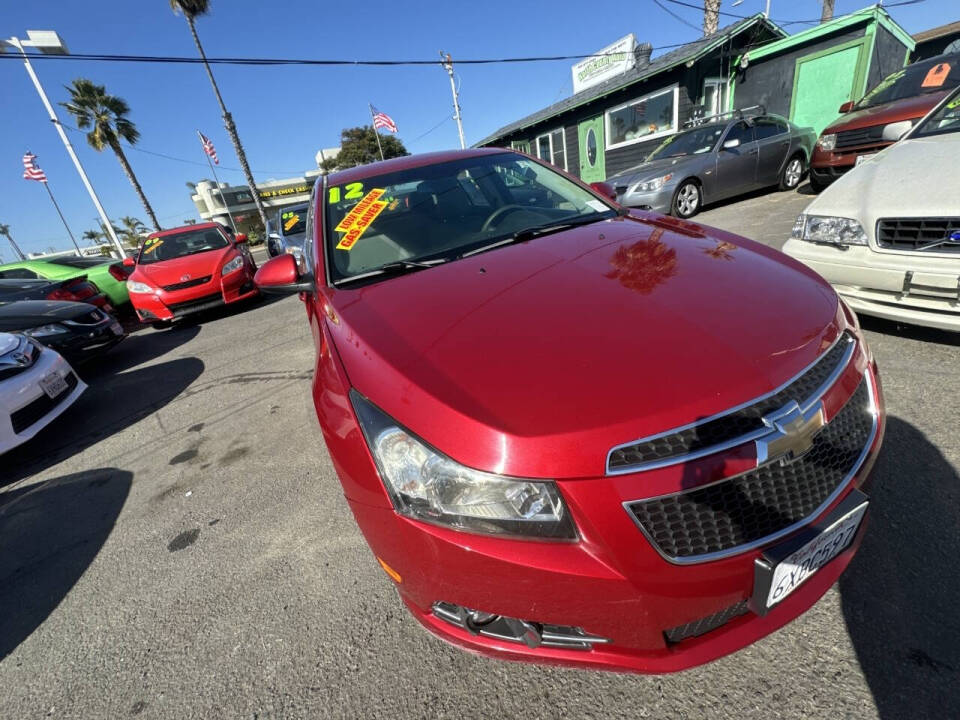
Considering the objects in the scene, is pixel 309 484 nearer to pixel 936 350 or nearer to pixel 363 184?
pixel 363 184

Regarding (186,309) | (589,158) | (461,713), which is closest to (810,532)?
(461,713)

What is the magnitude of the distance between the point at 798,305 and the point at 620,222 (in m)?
0.97

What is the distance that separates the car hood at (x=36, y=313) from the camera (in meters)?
4.35

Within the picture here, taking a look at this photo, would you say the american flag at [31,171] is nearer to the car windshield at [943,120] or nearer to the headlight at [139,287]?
the headlight at [139,287]

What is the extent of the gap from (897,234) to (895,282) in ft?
0.88

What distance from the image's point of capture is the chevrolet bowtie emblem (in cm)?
96

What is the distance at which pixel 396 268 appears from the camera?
1.81 metres

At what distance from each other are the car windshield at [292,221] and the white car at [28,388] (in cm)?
441

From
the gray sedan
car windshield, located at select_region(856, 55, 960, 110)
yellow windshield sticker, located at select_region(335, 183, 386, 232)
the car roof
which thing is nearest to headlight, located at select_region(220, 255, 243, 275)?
the car roof

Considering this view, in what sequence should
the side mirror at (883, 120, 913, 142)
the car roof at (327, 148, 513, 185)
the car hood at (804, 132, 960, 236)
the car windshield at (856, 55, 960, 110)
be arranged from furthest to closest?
the car windshield at (856, 55, 960, 110)
the side mirror at (883, 120, 913, 142)
the car roof at (327, 148, 513, 185)
the car hood at (804, 132, 960, 236)

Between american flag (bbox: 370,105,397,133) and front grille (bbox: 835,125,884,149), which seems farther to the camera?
american flag (bbox: 370,105,397,133)

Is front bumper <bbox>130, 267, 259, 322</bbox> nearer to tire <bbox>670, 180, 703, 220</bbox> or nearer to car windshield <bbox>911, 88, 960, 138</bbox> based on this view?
tire <bbox>670, 180, 703, 220</bbox>

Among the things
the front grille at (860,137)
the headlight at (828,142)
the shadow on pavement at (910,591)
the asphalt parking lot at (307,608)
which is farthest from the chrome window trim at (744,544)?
the headlight at (828,142)

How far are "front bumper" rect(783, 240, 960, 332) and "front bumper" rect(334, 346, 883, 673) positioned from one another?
5.86 ft
